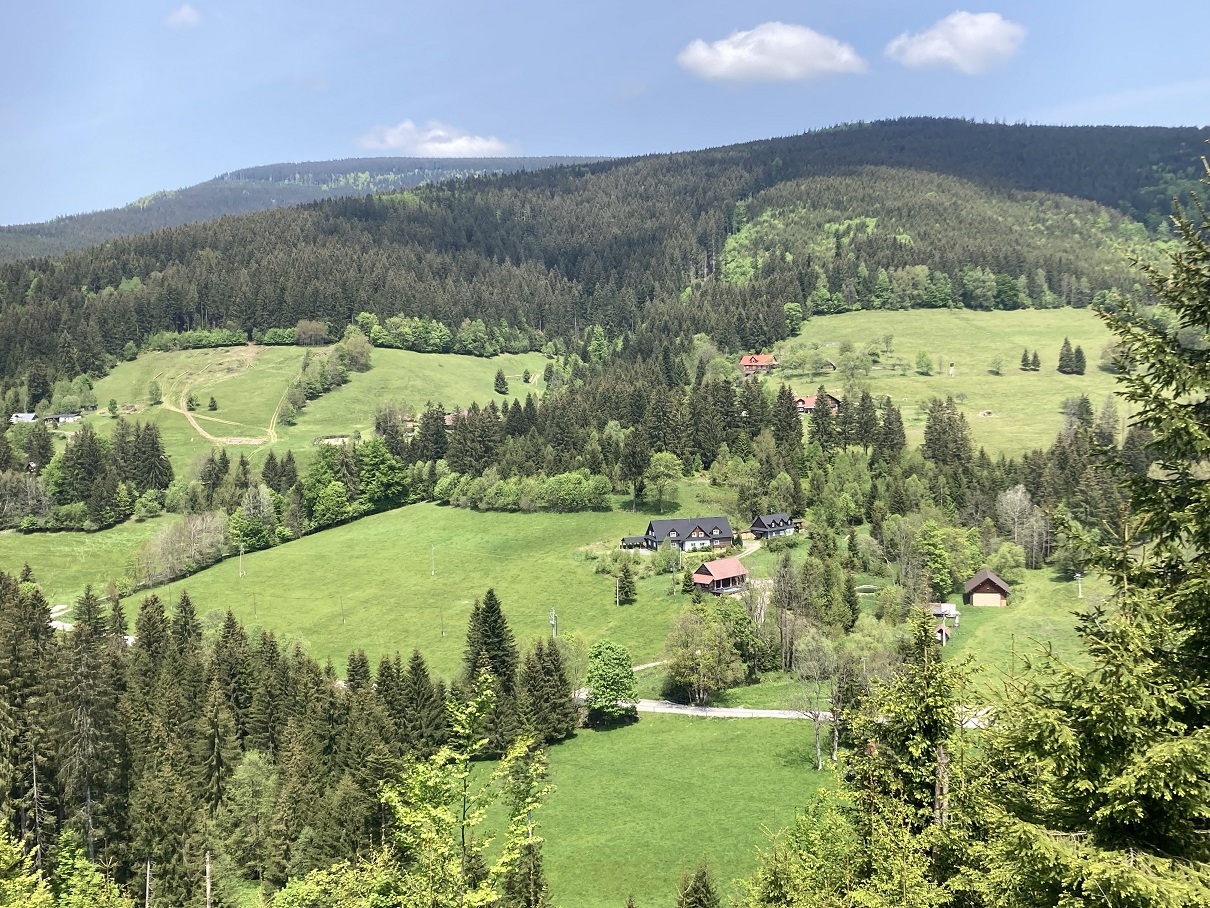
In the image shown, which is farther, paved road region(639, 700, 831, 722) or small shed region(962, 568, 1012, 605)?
small shed region(962, 568, 1012, 605)

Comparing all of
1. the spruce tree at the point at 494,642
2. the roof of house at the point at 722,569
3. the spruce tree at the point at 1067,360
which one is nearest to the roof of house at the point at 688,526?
the roof of house at the point at 722,569

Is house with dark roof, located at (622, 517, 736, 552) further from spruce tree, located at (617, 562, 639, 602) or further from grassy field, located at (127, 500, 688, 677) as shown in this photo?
spruce tree, located at (617, 562, 639, 602)

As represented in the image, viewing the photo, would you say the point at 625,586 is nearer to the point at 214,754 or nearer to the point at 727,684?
the point at 727,684

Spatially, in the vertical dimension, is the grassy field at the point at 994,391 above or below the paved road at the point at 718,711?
above

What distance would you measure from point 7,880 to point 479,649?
5560 cm

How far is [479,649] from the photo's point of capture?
274 ft

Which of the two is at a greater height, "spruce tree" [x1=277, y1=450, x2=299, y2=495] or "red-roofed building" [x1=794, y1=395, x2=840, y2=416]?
"red-roofed building" [x1=794, y1=395, x2=840, y2=416]

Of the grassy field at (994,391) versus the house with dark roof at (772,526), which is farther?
the grassy field at (994,391)

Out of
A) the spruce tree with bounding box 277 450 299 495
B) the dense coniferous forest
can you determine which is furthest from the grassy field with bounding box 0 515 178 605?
the spruce tree with bounding box 277 450 299 495

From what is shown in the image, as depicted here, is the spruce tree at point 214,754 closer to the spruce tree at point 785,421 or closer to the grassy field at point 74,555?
the grassy field at point 74,555

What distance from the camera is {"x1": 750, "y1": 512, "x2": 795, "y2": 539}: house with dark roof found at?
118938 millimetres

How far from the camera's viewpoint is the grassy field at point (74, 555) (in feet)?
400

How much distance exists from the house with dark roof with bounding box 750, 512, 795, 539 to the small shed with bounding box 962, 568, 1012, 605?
26697 millimetres

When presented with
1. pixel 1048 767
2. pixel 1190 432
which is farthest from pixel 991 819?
pixel 1190 432
